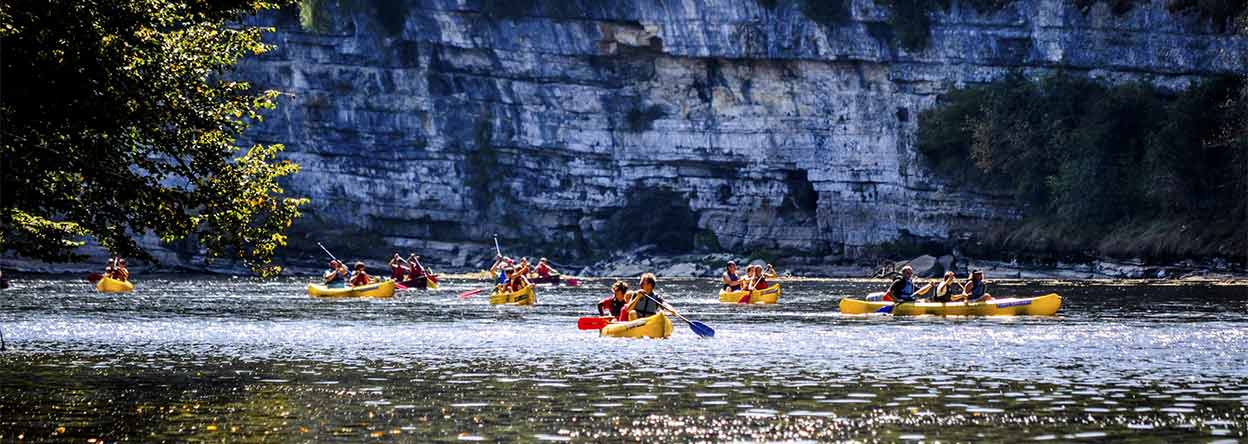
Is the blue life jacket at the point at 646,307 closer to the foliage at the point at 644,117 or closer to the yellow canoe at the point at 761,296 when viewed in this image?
the yellow canoe at the point at 761,296

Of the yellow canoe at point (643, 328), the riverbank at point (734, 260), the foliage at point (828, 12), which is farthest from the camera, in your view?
the foliage at point (828, 12)

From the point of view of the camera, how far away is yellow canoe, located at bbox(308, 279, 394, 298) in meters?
59.0

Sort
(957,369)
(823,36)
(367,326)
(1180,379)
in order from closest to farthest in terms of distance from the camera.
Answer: (1180,379) → (957,369) → (367,326) → (823,36)

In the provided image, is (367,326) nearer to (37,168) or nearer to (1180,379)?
(37,168)

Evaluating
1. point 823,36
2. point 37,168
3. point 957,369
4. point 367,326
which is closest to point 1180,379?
point 957,369

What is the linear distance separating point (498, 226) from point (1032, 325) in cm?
7166

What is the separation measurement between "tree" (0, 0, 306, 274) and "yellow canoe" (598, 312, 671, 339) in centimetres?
966

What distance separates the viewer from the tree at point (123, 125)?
22.7 metres

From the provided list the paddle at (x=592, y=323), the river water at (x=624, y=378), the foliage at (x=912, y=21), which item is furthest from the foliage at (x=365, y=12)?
the paddle at (x=592, y=323)

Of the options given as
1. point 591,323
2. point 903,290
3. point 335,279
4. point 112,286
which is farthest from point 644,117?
point 591,323

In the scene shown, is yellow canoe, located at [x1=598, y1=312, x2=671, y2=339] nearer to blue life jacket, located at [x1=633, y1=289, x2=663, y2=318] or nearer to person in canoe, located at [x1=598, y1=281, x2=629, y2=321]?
blue life jacket, located at [x1=633, y1=289, x2=663, y2=318]

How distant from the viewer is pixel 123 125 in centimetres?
2386

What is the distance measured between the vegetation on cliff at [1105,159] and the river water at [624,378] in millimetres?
33409

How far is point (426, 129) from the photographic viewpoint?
107750 millimetres
